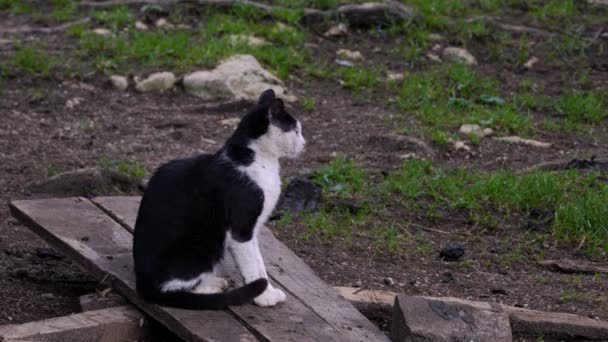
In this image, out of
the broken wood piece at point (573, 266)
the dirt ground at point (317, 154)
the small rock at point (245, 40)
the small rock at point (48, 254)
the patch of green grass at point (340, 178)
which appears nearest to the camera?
the dirt ground at point (317, 154)

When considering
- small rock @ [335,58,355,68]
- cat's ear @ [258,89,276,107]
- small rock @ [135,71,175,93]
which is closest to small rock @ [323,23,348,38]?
small rock @ [335,58,355,68]

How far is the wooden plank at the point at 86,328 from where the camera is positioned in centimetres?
366

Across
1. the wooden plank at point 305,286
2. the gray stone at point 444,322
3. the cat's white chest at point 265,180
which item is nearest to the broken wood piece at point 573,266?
the gray stone at point 444,322

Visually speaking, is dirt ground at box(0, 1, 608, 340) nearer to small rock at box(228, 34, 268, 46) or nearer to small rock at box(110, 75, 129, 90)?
small rock at box(110, 75, 129, 90)

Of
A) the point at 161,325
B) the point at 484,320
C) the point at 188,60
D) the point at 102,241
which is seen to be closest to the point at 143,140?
the point at 188,60

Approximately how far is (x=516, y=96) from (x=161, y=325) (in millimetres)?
4988

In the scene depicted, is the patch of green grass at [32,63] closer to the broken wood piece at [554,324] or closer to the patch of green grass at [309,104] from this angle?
the patch of green grass at [309,104]

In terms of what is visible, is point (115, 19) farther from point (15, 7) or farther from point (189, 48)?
point (15, 7)

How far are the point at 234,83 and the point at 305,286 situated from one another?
153 inches

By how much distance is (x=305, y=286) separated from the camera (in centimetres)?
425

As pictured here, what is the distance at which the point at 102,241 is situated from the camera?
4527 millimetres

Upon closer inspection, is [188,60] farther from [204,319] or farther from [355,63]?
[204,319]

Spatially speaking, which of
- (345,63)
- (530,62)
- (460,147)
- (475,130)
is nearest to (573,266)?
(460,147)

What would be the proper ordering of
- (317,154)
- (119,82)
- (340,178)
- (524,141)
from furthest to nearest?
(119,82) < (524,141) < (317,154) < (340,178)
